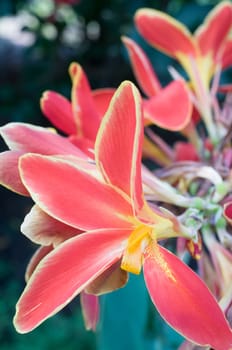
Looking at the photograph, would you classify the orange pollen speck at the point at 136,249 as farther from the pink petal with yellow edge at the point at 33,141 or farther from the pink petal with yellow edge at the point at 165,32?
the pink petal with yellow edge at the point at 165,32

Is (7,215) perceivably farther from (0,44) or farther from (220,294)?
(220,294)

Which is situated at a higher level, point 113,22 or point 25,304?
point 25,304

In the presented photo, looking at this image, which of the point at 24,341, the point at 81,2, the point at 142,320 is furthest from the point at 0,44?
the point at 142,320

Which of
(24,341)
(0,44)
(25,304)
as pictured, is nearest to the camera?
(25,304)

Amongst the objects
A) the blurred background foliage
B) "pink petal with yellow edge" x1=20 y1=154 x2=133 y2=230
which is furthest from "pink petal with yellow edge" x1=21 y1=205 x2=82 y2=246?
the blurred background foliage

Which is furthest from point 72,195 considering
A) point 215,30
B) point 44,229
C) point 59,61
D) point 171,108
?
point 59,61
